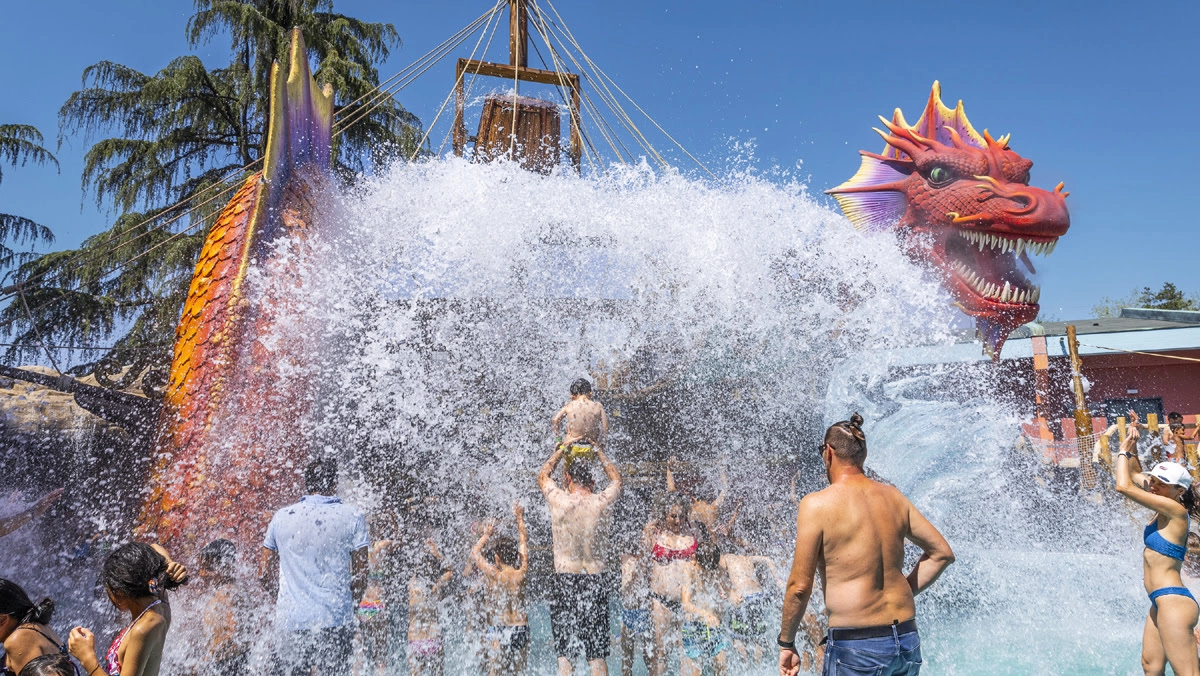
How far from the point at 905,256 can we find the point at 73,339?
436 inches

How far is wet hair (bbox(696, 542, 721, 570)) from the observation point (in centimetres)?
444

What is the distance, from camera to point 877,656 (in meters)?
2.49

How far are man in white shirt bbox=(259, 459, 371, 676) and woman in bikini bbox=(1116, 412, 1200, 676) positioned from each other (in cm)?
359

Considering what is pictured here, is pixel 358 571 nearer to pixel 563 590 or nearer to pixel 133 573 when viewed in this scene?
→ pixel 563 590

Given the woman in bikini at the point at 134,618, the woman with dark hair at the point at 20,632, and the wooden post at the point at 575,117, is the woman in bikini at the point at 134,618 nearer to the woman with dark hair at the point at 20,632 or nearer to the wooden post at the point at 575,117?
the woman with dark hair at the point at 20,632

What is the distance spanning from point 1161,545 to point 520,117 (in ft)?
26.7

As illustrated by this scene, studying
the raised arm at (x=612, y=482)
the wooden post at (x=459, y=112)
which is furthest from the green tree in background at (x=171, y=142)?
the raised arm at (x=612, y=482)

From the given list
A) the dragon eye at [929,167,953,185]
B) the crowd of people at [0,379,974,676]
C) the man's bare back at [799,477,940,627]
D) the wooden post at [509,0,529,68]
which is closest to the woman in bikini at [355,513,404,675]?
the crowd of people at [0,379,974,676]

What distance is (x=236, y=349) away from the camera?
466 centimetres

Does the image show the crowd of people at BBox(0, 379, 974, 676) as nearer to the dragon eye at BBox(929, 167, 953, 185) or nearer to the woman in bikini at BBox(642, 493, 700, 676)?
the woman in bikini at BBox(642, 493, 700, 676)

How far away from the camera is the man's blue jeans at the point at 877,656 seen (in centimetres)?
249

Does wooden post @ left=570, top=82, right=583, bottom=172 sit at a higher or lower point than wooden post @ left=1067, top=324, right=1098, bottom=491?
higher

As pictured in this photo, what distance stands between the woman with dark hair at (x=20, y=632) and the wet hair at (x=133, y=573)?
283 mm

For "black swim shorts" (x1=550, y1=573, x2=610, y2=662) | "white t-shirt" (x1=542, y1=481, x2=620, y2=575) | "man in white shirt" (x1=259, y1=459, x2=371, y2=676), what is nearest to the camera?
"man in white shirt" (x1=259, y1=459, x2=371, y2=676)
